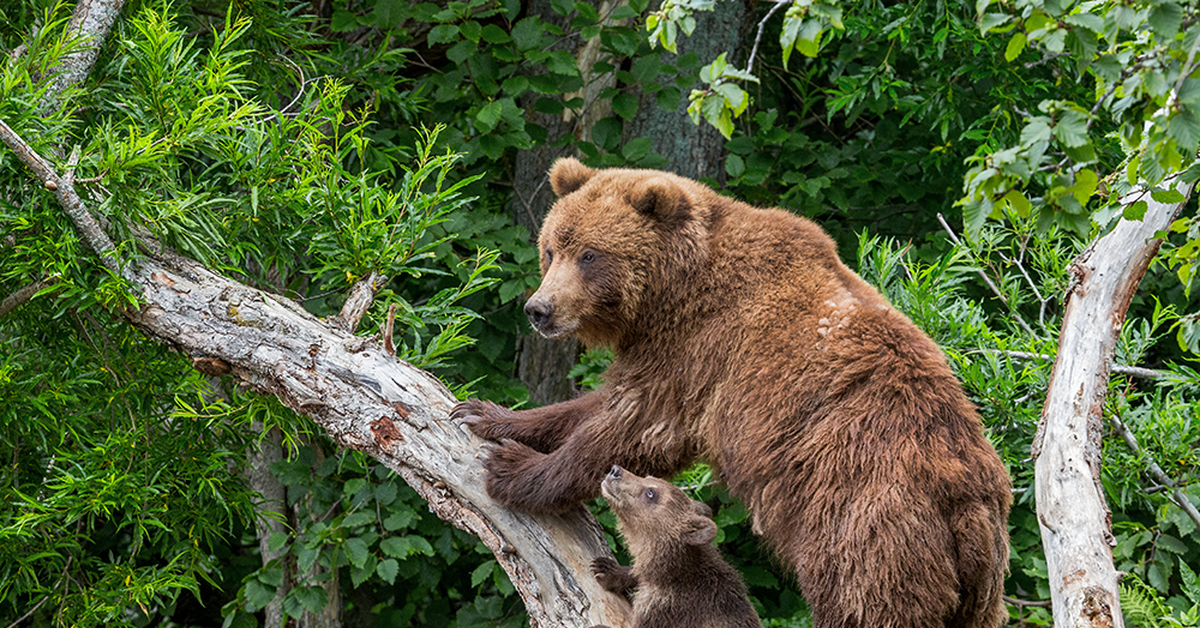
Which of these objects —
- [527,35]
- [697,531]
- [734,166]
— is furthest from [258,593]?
[734,166]

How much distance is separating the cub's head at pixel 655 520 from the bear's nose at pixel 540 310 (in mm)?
664

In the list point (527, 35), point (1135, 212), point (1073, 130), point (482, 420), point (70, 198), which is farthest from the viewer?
point (527, 35)

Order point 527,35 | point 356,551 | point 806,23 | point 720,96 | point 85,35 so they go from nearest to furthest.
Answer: point 806,23, point 720,96, point 85,35, point 356,551, point 527,35

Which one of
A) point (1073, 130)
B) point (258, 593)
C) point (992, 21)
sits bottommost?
point (258, 593)

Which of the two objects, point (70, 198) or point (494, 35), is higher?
point (494, 35)

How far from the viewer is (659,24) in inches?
88.2

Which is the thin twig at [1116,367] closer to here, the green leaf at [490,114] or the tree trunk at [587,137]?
the tree trunk at [587,137]

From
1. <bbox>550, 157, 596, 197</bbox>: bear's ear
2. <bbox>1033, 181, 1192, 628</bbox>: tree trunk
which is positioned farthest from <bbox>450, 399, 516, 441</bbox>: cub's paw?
<bbox>1033, 181, 1192, 628</bbox>: tree trunk

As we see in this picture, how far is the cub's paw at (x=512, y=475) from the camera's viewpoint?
350cm

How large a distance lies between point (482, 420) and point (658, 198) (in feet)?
3.69

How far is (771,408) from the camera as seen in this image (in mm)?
3225

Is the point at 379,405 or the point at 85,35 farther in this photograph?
the point at 85,35

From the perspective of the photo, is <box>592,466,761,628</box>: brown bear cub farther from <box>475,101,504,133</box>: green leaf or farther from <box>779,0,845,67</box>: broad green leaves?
<box>475,101,504,133</box>: green leaf

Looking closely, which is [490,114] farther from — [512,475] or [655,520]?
[655,520]
